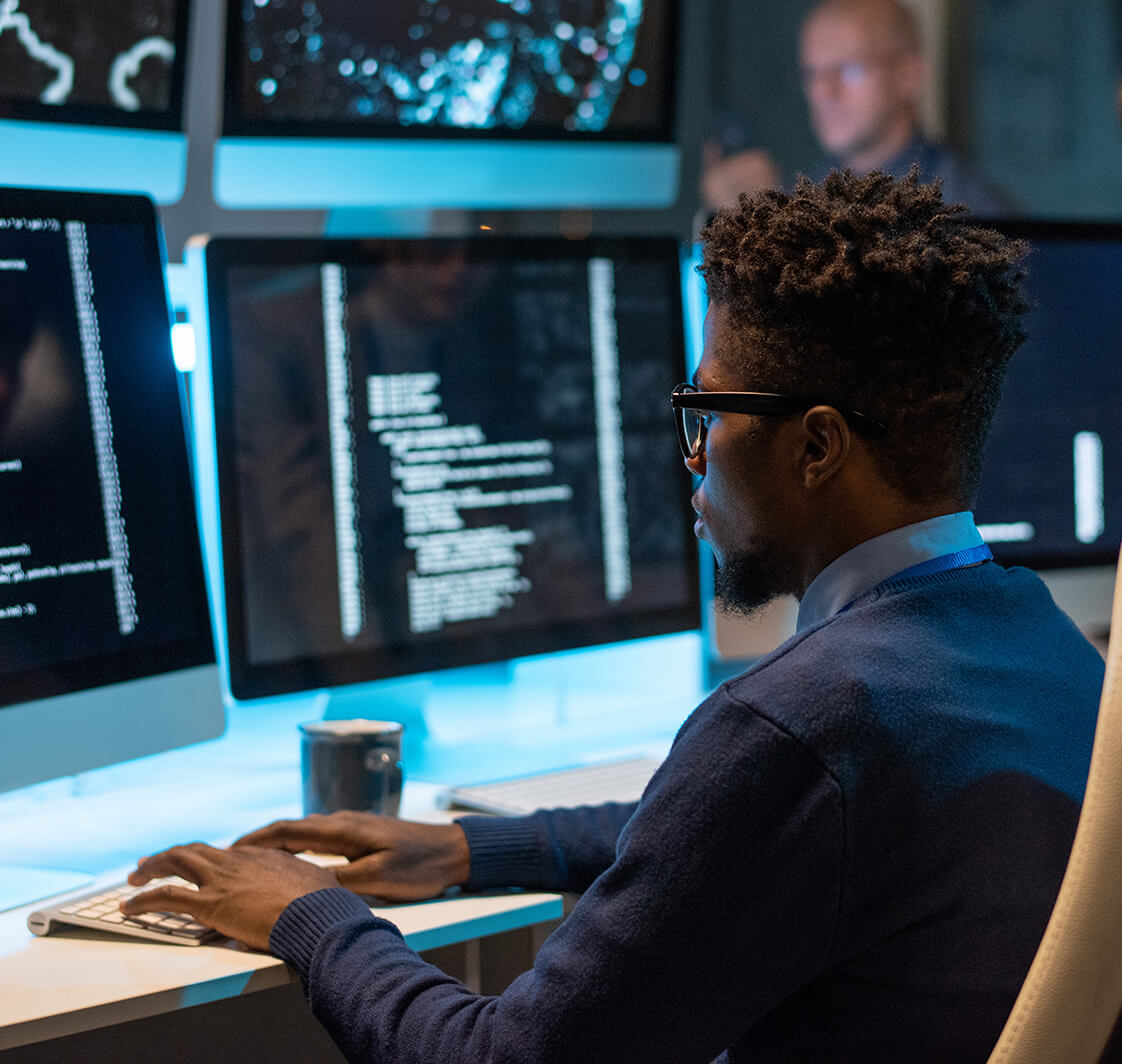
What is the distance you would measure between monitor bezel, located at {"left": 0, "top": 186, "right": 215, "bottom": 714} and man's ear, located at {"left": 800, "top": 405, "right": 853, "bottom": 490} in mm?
625

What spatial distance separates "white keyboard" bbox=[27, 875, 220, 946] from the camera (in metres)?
0.97

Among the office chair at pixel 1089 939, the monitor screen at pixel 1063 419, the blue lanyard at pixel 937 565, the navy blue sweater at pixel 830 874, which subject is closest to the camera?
the office chair at pixel 1089 939

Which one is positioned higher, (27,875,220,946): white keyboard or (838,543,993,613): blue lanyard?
(838,543,993,613): blue lanyard

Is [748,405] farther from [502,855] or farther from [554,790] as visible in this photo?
[554,790]

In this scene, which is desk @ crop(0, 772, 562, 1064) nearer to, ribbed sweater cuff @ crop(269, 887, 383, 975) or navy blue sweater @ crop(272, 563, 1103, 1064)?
ribbed sweater cuff @ crop(269, 887, 383, 975)

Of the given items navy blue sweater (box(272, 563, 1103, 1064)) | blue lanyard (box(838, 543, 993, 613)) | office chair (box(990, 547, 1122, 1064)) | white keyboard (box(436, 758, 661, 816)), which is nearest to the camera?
office chair (box(990, 547, 1122, 1064))

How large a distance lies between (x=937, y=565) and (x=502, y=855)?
0.44 m

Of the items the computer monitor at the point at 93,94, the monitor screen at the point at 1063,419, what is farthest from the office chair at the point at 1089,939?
the monitor screen at the point at 1063,419

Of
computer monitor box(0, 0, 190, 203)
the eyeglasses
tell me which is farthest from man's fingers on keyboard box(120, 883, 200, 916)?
computer monitor box(0, 0, 190, 203)

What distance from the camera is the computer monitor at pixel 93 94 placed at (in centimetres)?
135

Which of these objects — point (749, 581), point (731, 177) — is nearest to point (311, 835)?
point (749, 581)

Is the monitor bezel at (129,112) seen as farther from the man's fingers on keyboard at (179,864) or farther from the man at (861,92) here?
the man at (861,92)

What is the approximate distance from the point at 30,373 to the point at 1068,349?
1.26 metres

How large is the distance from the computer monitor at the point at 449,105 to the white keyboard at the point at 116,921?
80cm
